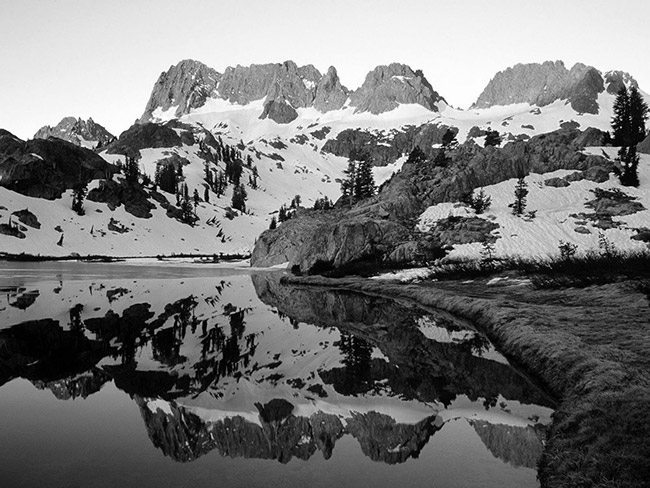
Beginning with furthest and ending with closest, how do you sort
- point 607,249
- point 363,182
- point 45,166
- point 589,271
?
1. point 45,166
2. point 363,182
3. point 607,249
4. point 589,271

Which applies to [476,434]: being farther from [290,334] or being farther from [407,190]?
[407,190]

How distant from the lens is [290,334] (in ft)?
47.9

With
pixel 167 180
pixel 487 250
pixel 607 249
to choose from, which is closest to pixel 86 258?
pixel 167 180

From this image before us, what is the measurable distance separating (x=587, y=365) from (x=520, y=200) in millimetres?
43404

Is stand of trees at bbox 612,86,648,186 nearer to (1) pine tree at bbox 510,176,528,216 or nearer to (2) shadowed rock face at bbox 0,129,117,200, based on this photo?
(1) pine tree at bbox 510,176,528,216

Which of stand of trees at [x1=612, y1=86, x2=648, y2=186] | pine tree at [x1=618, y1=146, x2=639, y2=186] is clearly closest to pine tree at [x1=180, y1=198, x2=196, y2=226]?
stand of trees at [x1=612, y1=86, x2=648, y2=186]

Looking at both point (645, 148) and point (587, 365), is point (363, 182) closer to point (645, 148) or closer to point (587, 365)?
point (645, 148)

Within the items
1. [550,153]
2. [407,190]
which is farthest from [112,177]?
[550,153]

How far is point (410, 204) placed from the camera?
52688 millimetres

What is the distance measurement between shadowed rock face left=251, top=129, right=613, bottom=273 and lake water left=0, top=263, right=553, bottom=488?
1116 inches

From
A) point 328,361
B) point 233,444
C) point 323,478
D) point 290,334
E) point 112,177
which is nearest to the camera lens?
point 323,478

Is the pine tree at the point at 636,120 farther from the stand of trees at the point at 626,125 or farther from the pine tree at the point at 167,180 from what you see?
the pine tree at the point at 167,180

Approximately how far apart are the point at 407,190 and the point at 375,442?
5110 centimetres

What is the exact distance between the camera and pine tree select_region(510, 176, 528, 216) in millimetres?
46094
